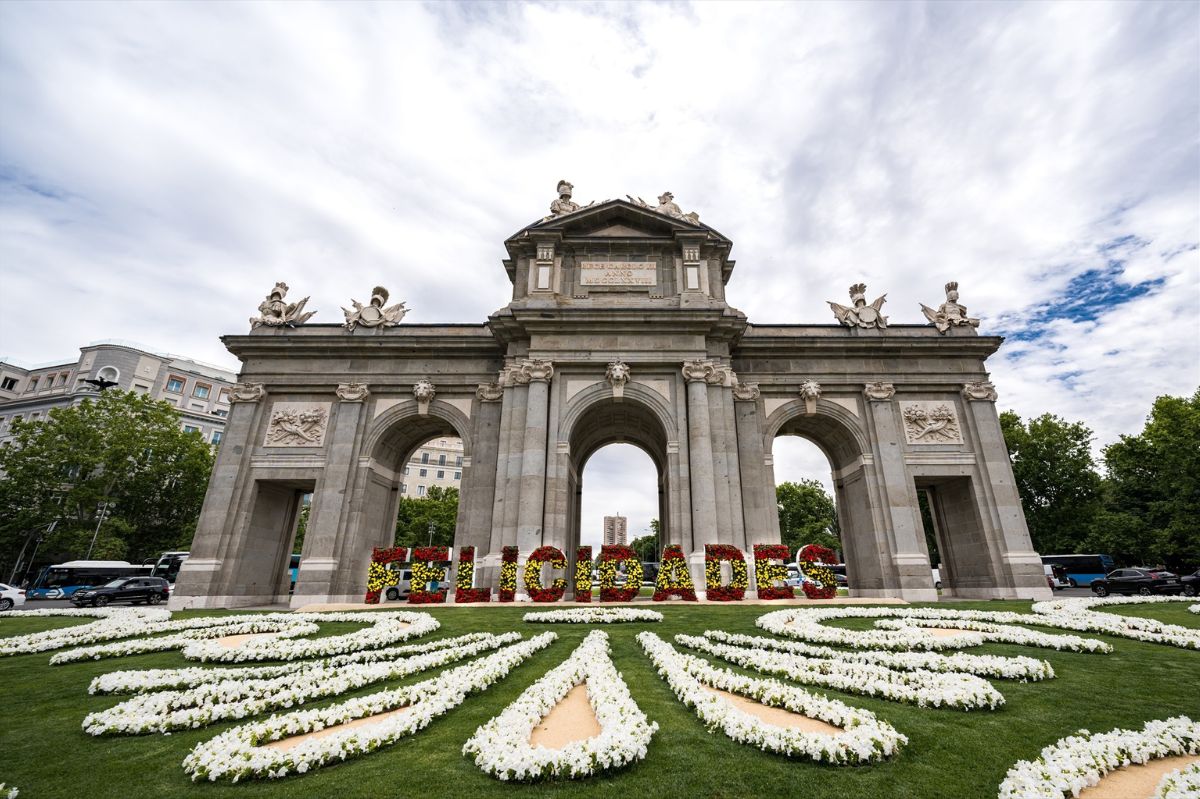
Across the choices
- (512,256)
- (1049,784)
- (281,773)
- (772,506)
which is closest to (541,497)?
(772,506)

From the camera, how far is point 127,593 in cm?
2723

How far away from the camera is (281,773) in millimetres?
4492

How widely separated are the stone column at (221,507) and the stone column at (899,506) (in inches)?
1092

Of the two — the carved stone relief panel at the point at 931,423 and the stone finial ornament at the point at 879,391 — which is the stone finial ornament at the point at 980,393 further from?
the stone finial ornament at the point at 879,391

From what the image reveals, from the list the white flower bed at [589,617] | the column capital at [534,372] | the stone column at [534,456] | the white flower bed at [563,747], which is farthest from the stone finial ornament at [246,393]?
the white flower bed at [563,747]

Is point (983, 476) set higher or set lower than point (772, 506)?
higher

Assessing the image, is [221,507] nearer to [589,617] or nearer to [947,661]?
[589,617]

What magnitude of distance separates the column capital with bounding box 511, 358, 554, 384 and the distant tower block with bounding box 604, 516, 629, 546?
14324cm

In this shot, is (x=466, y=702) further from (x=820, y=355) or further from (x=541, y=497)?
(x=820, y=355)

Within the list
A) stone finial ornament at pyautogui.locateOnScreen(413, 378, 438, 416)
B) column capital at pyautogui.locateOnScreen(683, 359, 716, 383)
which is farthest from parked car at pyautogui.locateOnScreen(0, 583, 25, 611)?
column capital at pyautogui.locateOnScreen(683, 359, 716, 383)

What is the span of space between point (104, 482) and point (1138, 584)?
67137 mm

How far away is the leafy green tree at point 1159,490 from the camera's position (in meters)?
34.6

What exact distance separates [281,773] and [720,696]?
4.68 metres

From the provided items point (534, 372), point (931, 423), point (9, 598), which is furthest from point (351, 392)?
point (931, 423)
